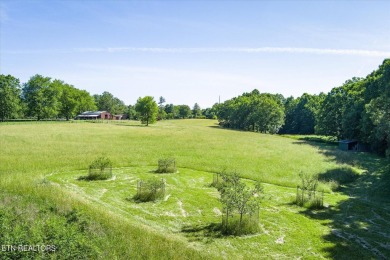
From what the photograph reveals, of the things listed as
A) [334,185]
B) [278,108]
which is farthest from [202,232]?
[278,108]

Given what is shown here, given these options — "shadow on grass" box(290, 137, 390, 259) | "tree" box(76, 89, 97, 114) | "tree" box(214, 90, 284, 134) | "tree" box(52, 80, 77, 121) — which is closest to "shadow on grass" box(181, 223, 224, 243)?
"shadow on grass" box(290, 137, 390, 259)

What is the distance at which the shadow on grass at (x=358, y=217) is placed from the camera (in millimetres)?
16172

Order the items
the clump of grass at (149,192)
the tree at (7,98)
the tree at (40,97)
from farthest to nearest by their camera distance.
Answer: the tree at (40,97) < the tree at (7,98) < the clump of grass at (149,192)

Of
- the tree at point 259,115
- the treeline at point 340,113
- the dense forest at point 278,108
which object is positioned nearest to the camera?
the treeline at point 340,113

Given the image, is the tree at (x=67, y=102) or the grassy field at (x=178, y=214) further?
the tree at (x=67, y=102)

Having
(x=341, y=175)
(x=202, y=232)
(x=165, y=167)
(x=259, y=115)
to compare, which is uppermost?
(x=259, y=115)

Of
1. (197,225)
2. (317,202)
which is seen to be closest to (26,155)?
(197,225)

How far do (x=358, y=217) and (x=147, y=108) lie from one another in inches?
4010

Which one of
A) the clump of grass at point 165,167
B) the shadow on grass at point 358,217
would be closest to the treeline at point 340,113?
the shadow on grass at point 358,217

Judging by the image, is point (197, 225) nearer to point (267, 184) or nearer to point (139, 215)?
point (139, 215)

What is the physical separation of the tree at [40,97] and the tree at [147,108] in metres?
36.1

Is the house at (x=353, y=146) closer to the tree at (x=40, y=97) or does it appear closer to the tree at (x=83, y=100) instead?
the tree at (x=40, y=97)

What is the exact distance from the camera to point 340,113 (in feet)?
275

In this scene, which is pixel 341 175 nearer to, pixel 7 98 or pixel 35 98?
pixel 7 98
